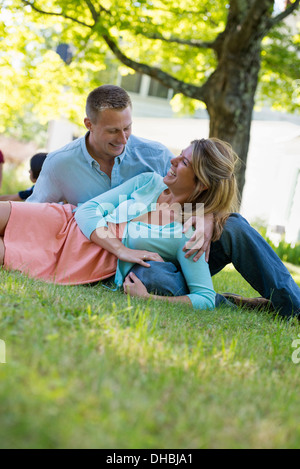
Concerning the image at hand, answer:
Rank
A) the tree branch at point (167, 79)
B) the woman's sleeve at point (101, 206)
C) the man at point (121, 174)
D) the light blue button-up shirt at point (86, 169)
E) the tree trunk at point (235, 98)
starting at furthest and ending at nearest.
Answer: the tree branch at point (167, 79) < the tree trunk at point (235, 98) < the light blue button-up shirt at point (86, 169) < the woman's sleeve at point (101, 206) < the man at point (121, 174)

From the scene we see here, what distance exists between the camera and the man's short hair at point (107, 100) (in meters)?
4.45

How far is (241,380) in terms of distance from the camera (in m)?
2.23

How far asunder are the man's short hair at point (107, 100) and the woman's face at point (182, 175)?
0.91 meters

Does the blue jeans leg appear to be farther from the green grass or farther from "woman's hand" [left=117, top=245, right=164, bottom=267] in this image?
the green grass

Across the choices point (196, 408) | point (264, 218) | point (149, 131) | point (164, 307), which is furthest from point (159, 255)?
point (264, 218)

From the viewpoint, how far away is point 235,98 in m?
8.72

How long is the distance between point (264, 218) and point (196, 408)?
1734 centimetres

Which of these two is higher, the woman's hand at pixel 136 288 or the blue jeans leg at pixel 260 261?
the blue jeans leg at pixel 260 261

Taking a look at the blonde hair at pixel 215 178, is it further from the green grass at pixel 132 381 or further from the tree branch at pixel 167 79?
the tree branch at pixel 167 79

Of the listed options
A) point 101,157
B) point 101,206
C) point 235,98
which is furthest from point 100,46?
point 101,206

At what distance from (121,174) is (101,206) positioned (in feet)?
2.18

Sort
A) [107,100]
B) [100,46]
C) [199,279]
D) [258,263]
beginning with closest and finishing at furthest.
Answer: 1. [199,279]
2. [258,263]
3. [107,100]
4. [100,46]

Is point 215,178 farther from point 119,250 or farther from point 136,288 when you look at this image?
point 136,288

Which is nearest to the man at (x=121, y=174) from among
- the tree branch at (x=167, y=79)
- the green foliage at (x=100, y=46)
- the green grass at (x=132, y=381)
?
the green grass at (x=132, y=381)
